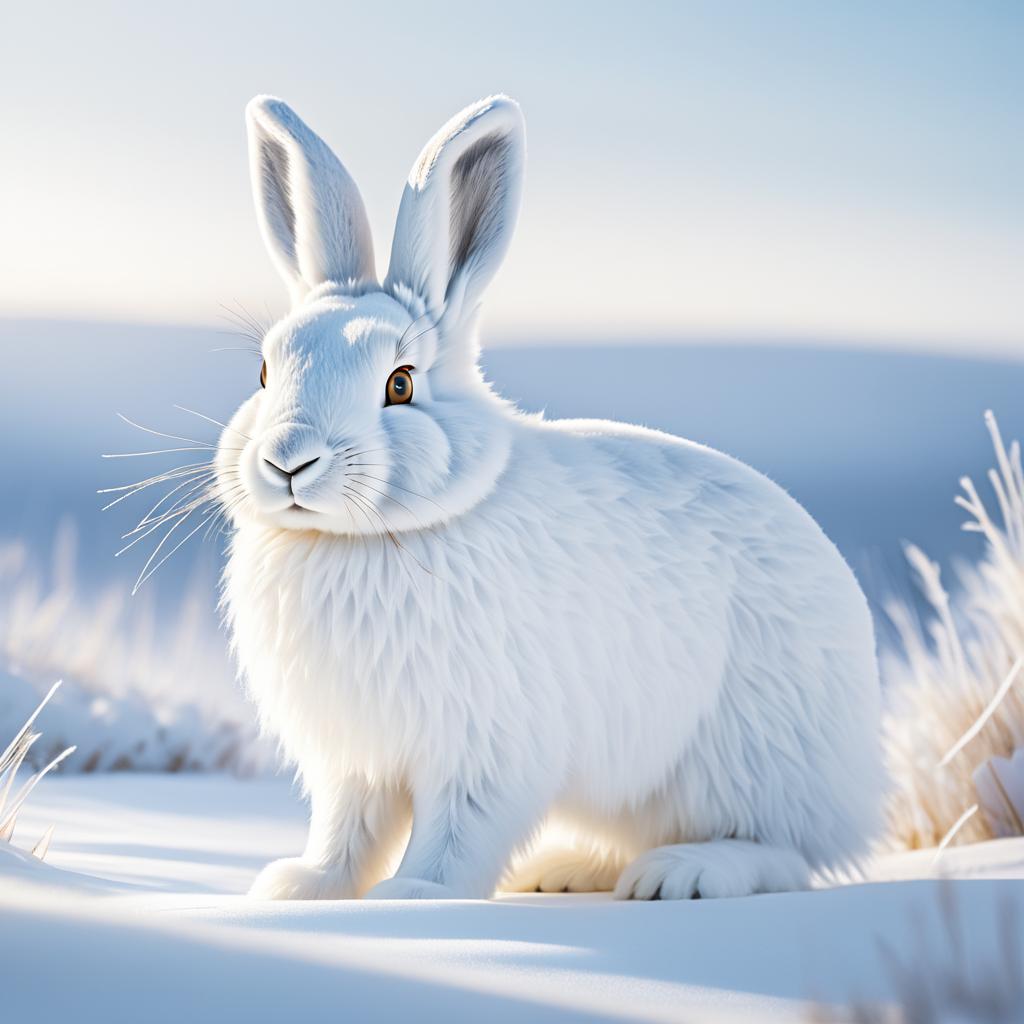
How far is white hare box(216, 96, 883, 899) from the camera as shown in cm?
312

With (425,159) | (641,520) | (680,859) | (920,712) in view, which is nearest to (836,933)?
(680,859)

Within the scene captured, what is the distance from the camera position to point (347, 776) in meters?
3.33

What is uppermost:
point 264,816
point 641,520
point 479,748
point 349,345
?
point 349,345

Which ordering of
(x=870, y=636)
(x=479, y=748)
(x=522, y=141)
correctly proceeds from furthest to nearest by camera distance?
1. (x=870, y=636)
2. (x=522, y=141)
3. (x=479, y=748)

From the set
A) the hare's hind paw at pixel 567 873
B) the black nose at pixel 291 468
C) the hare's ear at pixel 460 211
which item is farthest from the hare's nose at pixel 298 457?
the hare's hind paw at pixel 567 873

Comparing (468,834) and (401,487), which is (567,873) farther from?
(401,487)

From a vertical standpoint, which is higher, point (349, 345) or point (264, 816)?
point (349, 345)

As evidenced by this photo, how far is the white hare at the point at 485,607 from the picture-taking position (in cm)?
312

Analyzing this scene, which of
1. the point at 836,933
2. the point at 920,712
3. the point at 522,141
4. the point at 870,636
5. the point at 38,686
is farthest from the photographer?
the point at 38,686

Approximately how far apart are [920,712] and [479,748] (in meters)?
2.51

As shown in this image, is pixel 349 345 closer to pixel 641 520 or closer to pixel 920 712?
pixel 641 520

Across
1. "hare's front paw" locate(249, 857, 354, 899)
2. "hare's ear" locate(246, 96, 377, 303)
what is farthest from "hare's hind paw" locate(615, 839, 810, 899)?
"hare's ear" locate(246, 96, 377, 303)

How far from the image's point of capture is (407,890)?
9.50 feet

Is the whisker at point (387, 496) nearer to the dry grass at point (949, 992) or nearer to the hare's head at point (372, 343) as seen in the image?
the hare's head at point (372, 343)
